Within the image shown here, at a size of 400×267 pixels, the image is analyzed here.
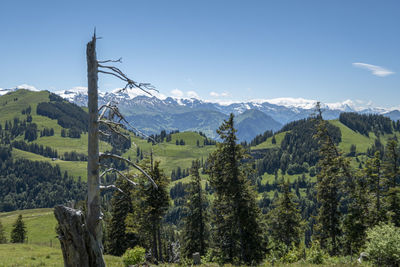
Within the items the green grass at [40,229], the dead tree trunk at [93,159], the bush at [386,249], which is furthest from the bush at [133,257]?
the green grass at [40,229]

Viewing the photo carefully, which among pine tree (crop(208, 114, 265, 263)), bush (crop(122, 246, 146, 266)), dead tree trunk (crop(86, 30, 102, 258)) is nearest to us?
dead tree trunk (crop(86, 30, 102, 258))

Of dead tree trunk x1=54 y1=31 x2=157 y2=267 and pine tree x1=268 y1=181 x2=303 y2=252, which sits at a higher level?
dead tree trunk x1=54 y1=31 x2=157 y2=267

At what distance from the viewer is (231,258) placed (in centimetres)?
3388

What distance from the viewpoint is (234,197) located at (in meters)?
29.0

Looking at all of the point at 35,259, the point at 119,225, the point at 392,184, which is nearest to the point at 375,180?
the point at 392,184

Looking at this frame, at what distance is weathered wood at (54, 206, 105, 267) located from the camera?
735 cm

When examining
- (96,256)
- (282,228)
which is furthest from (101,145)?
(282,228)

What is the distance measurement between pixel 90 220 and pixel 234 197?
22.6 meters

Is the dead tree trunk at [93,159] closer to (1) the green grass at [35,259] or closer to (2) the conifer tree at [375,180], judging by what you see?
(1) the green grass at [35,259]

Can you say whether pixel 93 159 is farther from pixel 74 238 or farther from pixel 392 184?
pixel 392 184

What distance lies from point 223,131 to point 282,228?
2116 cm

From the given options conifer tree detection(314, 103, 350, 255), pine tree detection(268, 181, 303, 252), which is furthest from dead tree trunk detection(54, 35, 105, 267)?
pine tree detection(268, 181, 303, 252)

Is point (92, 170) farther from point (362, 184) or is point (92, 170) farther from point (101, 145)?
point (362, 184)

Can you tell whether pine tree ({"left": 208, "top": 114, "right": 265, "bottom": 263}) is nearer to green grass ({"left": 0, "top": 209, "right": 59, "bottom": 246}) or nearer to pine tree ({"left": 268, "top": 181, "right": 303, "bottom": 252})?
pine tree ({"left": 268, "top": 181, "right": 303, "bottom": 252})
